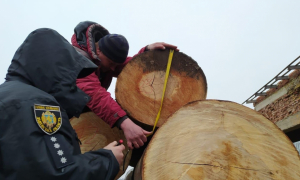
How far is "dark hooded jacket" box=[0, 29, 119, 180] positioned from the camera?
3.05 feet

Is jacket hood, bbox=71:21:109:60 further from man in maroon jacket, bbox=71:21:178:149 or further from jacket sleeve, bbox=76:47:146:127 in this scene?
jacket sleeve, bbox=76:47:146:127

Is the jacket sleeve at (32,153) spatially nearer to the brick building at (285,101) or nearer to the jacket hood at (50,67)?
the jacket hood at (50,67)

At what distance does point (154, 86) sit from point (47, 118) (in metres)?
1.32

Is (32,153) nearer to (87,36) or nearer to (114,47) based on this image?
(114,47)

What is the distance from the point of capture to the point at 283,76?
8672 millimetres

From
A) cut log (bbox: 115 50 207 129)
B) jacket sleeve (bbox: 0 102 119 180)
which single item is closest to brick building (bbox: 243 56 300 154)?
cut log (bbox: 115 50 207 129)

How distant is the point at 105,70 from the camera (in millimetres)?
2617

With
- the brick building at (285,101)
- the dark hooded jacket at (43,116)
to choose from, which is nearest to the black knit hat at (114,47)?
the dark hooded jacket at (43,116)

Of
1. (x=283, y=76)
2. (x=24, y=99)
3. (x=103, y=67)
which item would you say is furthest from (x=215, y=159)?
(x=283, y=76)

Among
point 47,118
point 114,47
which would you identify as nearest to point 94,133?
point 114,47

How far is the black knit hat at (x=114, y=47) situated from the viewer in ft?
7.69

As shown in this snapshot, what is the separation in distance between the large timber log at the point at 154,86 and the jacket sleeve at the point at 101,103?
14cm

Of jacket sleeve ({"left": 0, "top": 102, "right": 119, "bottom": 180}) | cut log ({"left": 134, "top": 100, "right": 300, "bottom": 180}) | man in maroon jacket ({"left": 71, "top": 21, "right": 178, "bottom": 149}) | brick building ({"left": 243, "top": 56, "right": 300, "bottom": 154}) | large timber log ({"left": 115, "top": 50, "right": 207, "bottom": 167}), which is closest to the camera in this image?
jacket sleeve ({"left": 0, "top": 102, "right": 119, "bottom": 180})

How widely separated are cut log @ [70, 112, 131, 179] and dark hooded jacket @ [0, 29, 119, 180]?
2.79ft
